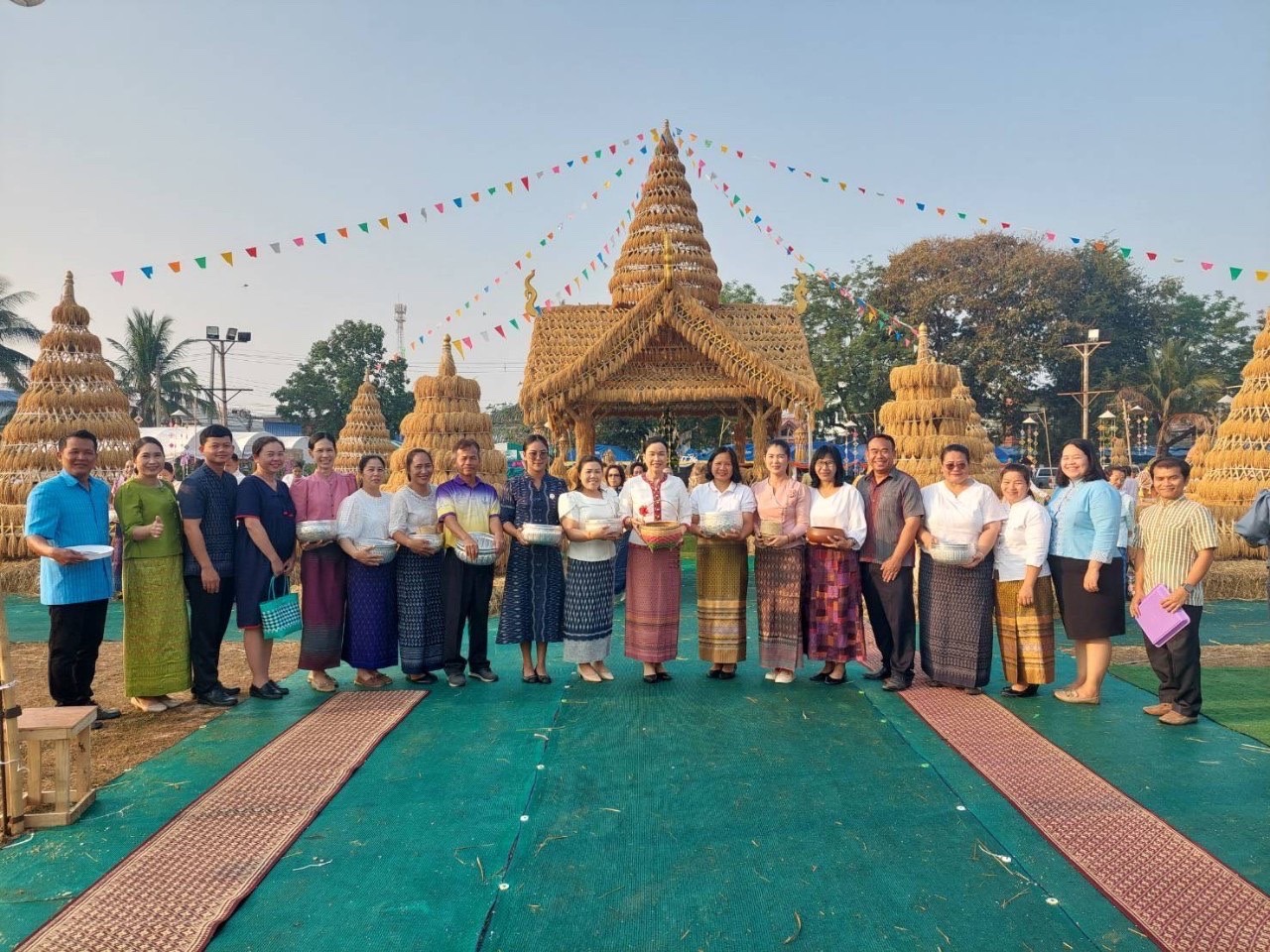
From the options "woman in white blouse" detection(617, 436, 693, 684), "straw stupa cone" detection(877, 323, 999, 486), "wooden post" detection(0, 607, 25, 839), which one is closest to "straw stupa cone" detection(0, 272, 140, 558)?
"wooden post" detection(0, 607, 25, 839)

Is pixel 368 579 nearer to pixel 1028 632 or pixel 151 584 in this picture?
pixel 151 584

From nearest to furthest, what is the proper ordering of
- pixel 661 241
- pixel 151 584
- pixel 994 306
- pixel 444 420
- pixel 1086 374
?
pixel 151 584 → pixel 444 420 → pixel 661 241 → pixel 1086 374 → pixel 994 306

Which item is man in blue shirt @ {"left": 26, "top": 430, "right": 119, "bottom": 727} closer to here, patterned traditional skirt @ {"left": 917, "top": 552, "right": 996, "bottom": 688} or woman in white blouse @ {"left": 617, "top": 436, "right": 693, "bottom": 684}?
woman in white blouse @ {"left": 617, "top": 436, "right": 693, "bottom": 684}

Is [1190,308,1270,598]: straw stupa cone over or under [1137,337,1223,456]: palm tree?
under

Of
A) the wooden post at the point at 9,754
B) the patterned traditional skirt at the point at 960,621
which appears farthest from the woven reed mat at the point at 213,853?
the patterned traditional skirt at the point at 960,621

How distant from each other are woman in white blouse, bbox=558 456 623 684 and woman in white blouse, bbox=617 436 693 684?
0.43 feet

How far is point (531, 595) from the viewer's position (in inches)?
199

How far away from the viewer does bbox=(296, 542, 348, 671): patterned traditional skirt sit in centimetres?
487

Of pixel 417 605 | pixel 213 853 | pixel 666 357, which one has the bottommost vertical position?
pixel 213 853

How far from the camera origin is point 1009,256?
29.9 m

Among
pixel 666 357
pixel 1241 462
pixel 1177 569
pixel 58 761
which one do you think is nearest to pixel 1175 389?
pixel 1241 462

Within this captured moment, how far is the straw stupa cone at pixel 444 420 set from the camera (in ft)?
35.1

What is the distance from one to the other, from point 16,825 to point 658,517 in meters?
3.32

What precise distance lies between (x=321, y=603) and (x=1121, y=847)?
4.23 m
